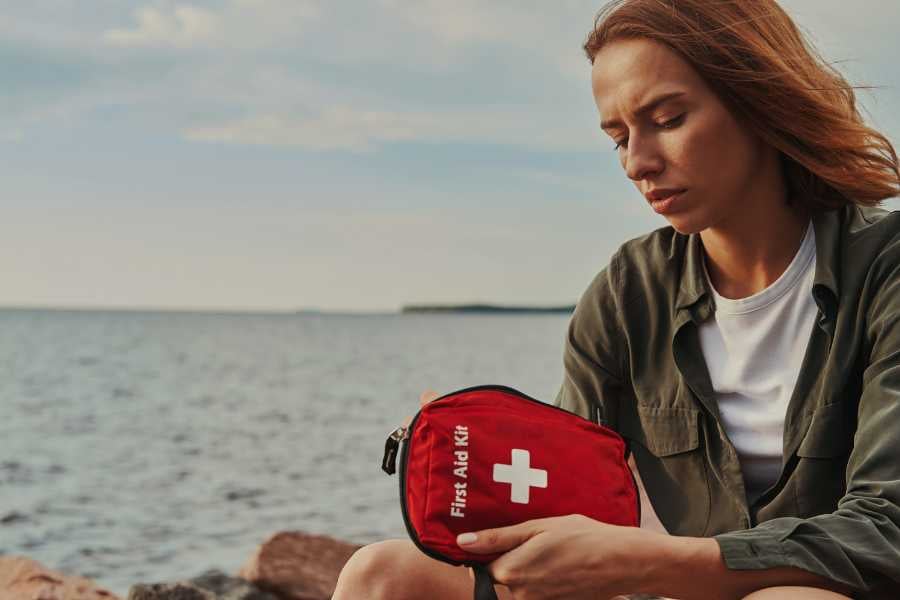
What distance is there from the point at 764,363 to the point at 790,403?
13 cm

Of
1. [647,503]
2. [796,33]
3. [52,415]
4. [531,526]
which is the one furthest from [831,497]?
[52,415]

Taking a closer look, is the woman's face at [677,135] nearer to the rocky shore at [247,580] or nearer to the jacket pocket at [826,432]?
the jacket pocket at [826,432]

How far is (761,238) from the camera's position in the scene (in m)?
2.42

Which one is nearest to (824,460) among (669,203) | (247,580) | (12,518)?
(669,203)

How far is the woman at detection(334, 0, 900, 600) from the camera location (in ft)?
6.59

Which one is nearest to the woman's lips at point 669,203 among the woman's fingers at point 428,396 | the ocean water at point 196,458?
the woman's fingers at point 428,396

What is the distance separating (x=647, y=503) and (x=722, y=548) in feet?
2.10

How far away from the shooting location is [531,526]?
193 cm

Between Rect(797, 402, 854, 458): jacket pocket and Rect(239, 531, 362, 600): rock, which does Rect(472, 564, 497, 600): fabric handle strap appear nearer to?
Rect(797, 402, 854, 458): jacket pocket

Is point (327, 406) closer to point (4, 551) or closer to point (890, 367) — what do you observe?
point (4, 551)

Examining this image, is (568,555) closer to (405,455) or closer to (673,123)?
(405,455)

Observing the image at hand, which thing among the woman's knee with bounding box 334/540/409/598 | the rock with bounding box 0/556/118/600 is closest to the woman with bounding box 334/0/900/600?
the woman's knee with bounding box 334/540/409/598

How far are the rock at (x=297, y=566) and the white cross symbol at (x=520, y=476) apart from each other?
4093 millimetres

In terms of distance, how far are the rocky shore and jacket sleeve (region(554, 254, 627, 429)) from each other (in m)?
2.88
